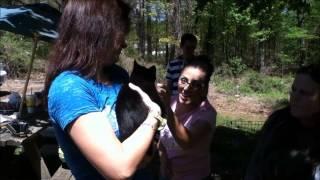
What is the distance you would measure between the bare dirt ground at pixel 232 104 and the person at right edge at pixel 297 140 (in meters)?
10.3

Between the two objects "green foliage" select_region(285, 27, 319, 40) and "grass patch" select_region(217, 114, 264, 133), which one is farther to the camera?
"green foliage" select_region(285, 27, 319, 40)

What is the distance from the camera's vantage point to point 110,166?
154cm

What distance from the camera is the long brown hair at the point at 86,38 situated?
5.59ft

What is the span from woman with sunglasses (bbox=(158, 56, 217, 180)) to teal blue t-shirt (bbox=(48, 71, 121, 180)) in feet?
4.06

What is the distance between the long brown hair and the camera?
170 cm

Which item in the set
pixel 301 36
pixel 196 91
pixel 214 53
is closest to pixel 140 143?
pixel 196 91

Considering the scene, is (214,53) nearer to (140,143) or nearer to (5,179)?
(5,179)

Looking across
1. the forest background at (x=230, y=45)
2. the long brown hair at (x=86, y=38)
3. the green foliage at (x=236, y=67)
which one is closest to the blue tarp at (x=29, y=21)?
the long brown hair at (x=86, y=38)

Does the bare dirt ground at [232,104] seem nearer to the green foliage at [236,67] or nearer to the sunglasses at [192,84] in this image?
the green foliage at [236,67]

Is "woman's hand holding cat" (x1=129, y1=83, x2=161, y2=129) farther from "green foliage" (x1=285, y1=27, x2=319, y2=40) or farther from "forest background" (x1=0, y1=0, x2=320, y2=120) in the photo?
"green foliage" (x1=285, y1=27, x2=319, y2=40)

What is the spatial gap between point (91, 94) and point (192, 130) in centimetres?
133

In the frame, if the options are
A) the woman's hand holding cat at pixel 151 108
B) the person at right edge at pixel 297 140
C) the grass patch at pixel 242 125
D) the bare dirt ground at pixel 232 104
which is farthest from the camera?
the bare dirt ground at pixel 232 104

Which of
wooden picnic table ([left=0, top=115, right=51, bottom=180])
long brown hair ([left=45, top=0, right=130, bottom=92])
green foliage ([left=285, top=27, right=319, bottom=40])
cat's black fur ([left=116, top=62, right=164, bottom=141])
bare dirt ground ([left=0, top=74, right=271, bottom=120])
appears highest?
long brown hair ([left=45, top=0, right=130, bottom=92])

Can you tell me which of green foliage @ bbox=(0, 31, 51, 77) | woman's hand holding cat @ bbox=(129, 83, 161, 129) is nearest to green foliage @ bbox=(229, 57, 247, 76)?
green foliage @ bbox=(0, 31, 51, 77)
